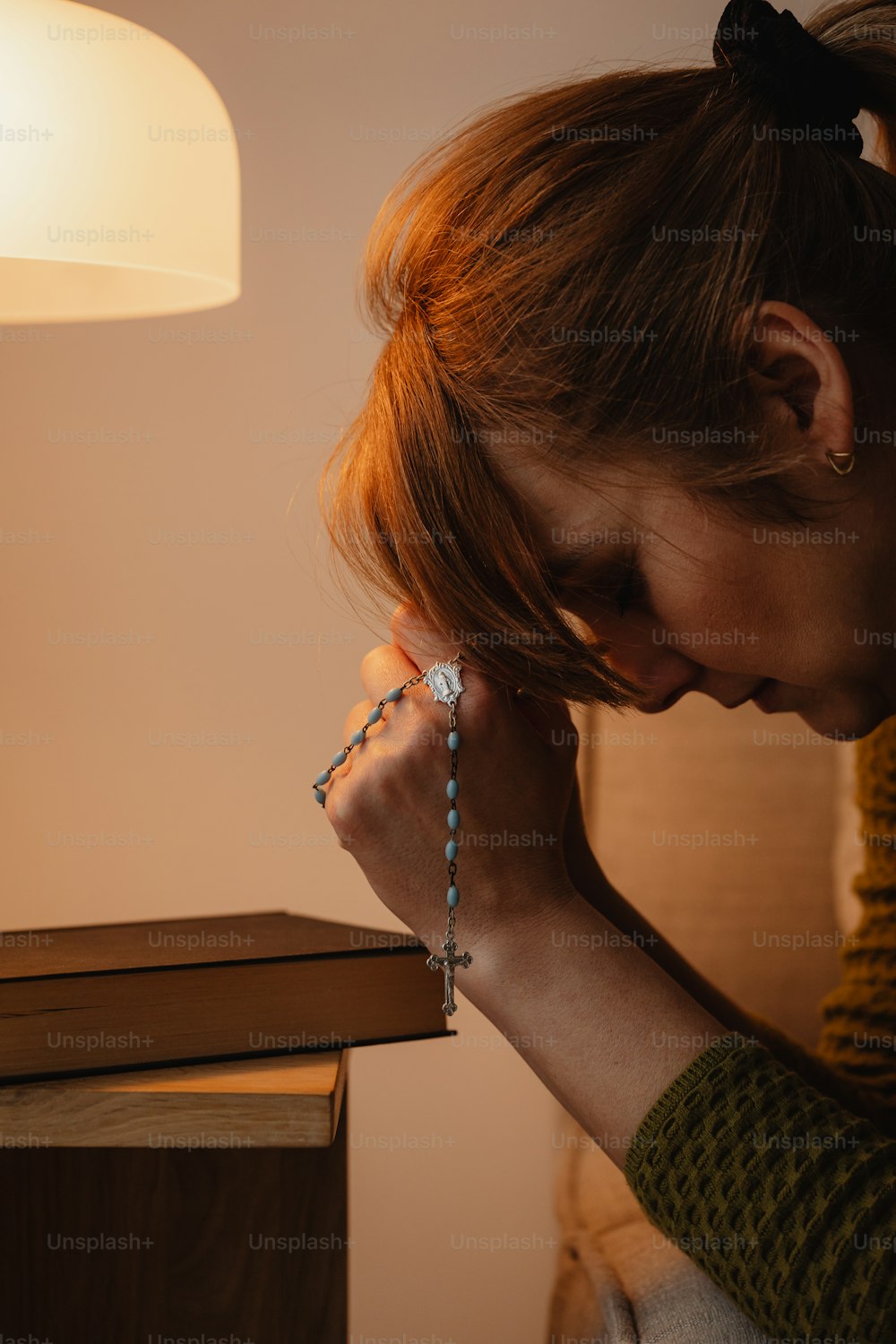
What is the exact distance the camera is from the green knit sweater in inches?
20.0

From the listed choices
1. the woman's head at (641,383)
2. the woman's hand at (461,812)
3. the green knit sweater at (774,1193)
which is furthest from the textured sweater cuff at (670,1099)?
the woman's head at (641,383)

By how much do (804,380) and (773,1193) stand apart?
15.9 inches

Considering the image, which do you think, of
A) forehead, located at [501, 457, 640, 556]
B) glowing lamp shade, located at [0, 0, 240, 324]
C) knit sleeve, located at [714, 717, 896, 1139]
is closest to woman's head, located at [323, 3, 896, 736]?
forehead, located at [501, 457, 640, 556]

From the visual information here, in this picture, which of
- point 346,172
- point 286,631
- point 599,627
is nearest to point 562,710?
point 599,627

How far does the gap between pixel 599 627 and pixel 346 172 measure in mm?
786

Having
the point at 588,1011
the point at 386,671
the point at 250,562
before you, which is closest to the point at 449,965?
the point at 588,1011

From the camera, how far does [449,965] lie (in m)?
0.60

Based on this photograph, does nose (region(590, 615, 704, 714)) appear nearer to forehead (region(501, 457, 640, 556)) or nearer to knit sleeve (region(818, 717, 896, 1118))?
forehead (region(501, 457, 640, 556))

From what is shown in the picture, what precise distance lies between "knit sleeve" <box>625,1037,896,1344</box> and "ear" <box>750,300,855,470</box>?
0.32 metres

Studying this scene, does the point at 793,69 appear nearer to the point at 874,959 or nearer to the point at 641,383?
the point at 641,383

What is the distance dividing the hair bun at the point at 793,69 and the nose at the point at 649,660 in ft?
0.95

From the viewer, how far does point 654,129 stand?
1.94ft

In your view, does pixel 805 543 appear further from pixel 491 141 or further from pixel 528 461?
pixel 491 141

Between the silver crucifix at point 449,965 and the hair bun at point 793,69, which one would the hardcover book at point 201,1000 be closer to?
the silver crucifix at point 449,965
